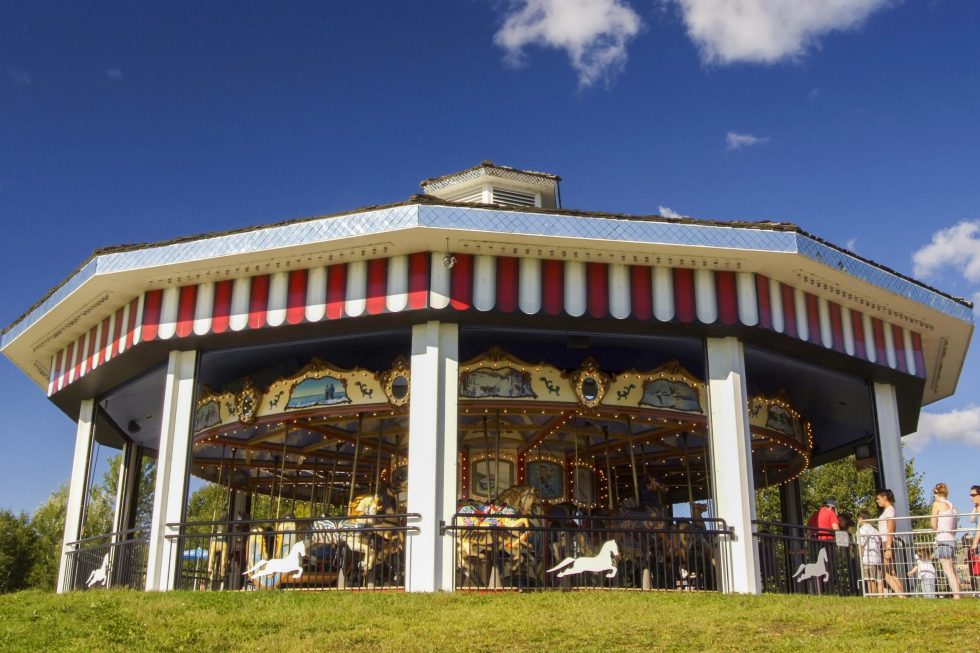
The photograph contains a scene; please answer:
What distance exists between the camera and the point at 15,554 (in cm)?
4338

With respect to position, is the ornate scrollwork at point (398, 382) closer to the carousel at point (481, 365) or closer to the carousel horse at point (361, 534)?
the carousel at point (481, 365)

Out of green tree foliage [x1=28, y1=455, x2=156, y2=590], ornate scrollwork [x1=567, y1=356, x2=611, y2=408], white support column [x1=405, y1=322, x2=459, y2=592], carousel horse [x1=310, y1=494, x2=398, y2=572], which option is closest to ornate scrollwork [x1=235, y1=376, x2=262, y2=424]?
carousel horse [x1=310, y1=494, x2=398, y2=572]

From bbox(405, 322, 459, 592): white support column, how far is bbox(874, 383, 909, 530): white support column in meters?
8.49

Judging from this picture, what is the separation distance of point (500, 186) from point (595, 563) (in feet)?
30.5

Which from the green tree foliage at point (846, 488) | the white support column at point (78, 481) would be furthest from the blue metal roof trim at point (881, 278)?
the green tree foliage at point (846, 488)

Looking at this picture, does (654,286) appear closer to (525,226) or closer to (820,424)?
(525,226)

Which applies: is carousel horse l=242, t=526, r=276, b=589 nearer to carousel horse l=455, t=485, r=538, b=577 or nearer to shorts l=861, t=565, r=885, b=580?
carousel horse l=455, t=485, r=538, b=577

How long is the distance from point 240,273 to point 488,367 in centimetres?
446

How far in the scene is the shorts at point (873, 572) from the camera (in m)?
15.7

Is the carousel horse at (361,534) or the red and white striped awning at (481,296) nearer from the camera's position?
the carousel horse at (361,534)

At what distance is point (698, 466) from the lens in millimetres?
25312

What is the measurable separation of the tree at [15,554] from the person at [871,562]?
1450 inches

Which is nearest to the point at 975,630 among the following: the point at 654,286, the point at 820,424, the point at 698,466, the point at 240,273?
the point at 654,286

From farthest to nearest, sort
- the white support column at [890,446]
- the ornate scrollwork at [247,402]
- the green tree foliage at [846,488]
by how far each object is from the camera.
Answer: the green tree foliage at [846,488]
the ornate scrollwork at [247,402]
the white support column at [890,446]
